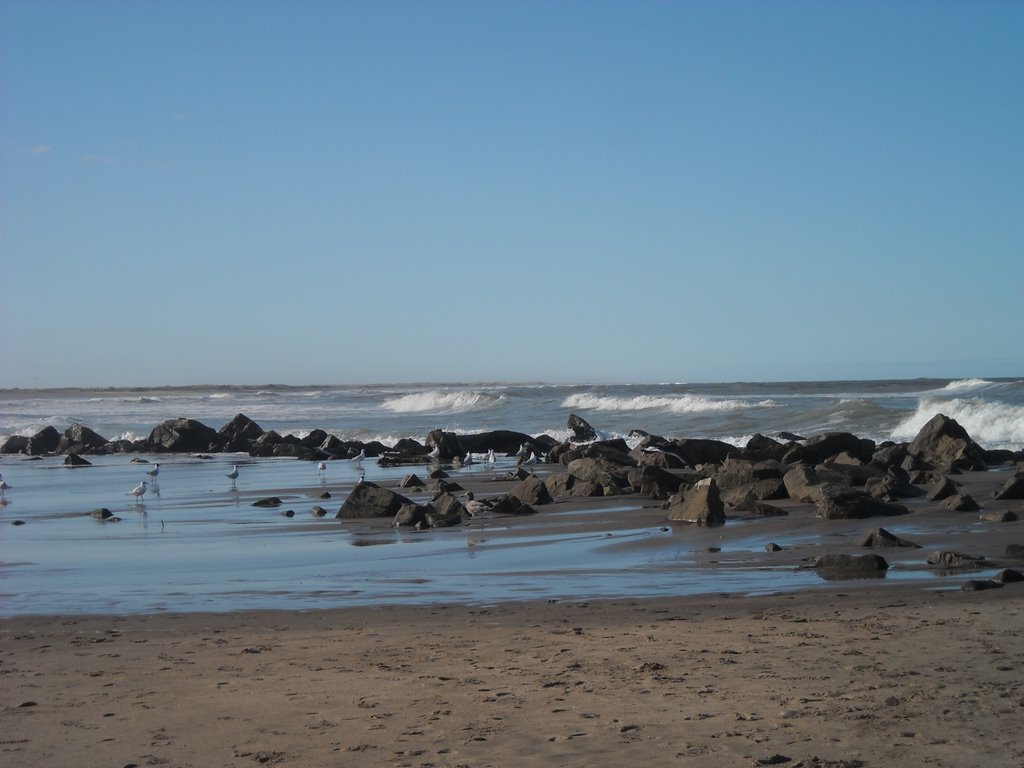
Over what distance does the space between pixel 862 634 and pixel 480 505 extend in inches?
339

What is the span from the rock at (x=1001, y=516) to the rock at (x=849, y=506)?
1.02 metres

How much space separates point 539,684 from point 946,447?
15805 millimetres

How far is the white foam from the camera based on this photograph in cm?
2936

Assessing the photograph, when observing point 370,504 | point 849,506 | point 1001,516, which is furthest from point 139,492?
point 1001,516

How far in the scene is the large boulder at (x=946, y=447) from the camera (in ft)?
63.8

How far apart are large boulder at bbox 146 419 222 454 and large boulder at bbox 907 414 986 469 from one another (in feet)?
75.8

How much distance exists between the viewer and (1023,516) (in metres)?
12.8

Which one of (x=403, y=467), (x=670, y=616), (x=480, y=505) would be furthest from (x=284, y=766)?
(x=403, y=467)

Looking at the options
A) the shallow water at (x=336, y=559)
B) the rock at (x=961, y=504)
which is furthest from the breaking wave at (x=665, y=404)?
the rock at (x=961, y=504)

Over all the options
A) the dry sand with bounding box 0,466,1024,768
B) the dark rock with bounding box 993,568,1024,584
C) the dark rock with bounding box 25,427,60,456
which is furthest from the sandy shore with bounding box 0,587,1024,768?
the dark rock with bounding box 25,427,60,456

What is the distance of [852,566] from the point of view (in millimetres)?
9734

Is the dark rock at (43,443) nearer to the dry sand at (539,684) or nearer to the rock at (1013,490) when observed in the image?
the dry sand at (539,684)

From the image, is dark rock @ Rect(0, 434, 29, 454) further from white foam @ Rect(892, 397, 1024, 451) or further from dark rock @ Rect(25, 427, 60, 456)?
white foam @ Rect(892, 397, 1024, 451)

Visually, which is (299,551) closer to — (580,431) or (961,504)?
(961,504)
